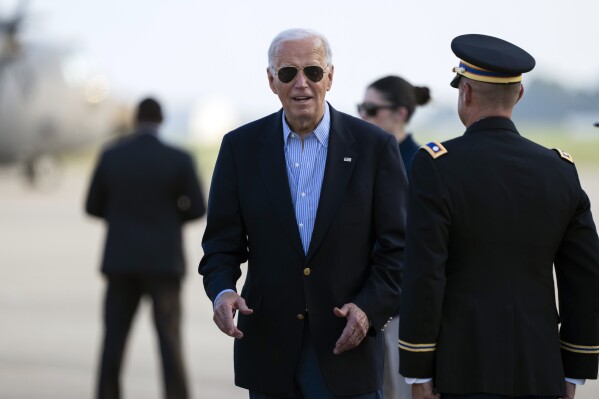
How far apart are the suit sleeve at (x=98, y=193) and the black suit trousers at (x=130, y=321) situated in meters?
0.49

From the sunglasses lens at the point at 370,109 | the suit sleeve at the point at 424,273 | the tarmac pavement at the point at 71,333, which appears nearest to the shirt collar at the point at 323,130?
the suit sleeve at the point at 424,273

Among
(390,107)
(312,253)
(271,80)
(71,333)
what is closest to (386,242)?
(312,253)

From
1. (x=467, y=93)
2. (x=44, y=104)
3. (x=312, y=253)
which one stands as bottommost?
(x=312, y=253)

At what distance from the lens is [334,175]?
3748 millimetres

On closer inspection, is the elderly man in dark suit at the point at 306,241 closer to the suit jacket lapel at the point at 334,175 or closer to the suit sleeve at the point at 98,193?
the suit jacket lapel at the point at 334,175

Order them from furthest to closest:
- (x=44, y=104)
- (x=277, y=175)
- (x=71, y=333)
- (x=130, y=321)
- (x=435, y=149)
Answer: (x=44, y=104)
(x=71, y=333)
(x=130, y=321)
(x=277, y=175)
(x=435, y=149)

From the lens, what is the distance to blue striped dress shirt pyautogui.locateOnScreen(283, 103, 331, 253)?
3.72 metres

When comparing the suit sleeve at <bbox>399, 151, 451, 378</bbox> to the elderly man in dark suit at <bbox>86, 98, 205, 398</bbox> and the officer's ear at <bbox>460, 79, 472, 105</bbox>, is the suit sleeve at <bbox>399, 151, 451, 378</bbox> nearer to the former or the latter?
the officer's ear at <bbox>460, 79, 472, 105</bbox>

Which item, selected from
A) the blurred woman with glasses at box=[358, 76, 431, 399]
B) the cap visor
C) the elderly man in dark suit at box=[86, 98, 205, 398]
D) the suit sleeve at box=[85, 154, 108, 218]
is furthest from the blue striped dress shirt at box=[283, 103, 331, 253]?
the suit sleeve at box=[85, 154, 108, 218]

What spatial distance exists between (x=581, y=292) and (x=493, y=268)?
28 cm

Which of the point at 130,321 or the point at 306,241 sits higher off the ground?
the point at 306,241

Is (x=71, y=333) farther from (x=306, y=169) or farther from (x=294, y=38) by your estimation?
(x=294, y=38)

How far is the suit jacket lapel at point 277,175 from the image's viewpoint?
3.69 m

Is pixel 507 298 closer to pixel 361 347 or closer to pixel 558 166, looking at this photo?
pixel 558 166
